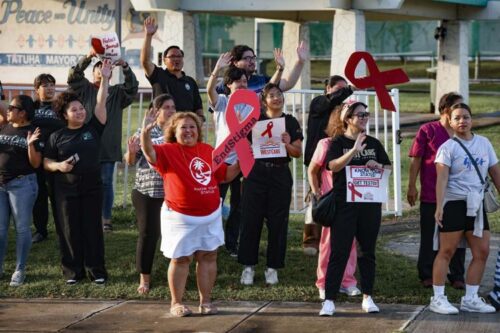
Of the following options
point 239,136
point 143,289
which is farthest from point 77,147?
point 239,136

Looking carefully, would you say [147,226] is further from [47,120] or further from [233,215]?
[47,120]

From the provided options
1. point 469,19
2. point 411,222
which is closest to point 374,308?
point 411,222

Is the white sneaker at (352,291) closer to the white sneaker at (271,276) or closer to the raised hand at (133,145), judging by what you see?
the white sneaker at (271,276)

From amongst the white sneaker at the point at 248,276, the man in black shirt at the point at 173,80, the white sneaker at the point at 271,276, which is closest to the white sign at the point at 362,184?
the white sneaker at the point at 271,276

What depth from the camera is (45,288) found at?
888cm

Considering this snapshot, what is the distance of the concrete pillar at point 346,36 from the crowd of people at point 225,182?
846cm

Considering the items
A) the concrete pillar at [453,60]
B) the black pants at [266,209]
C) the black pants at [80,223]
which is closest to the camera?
the black pants at [266,209]

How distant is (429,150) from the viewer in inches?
335

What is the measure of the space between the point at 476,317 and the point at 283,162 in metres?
2.09

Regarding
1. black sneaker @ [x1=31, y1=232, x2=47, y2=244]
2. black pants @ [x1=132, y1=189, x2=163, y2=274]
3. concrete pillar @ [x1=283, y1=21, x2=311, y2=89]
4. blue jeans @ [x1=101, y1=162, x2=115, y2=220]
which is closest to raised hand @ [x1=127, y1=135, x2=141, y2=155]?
black pants @ [x1=132, y1=189, x2=163, y2=274]

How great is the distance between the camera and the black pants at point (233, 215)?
967cm

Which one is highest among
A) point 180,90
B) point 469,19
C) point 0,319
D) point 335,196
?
point 469,19

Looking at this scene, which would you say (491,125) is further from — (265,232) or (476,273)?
(476,273)

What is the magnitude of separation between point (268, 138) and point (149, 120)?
1183 mm
